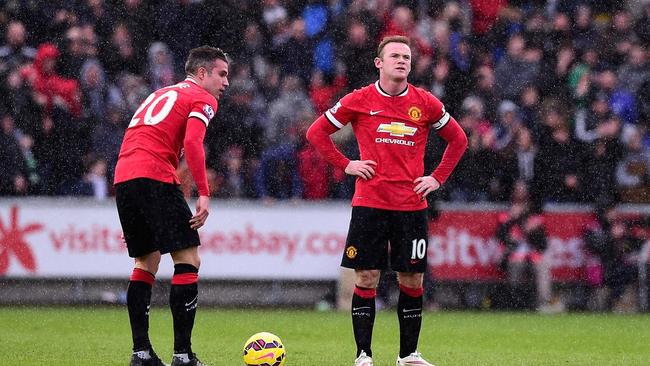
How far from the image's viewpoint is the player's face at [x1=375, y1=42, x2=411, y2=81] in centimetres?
906

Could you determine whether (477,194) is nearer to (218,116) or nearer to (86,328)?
(218,116)

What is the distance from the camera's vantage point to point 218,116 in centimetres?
1667

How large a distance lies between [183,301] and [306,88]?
Answer: 29.4ft

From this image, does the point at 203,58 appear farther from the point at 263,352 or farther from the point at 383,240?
the point at 263,352

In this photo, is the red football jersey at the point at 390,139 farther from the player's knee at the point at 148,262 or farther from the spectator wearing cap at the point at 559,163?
the spectator wearing cap at the point at 559,163

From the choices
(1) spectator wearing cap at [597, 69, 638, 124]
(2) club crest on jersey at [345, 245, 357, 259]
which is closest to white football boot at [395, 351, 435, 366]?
(2) club crest on jersey at [345, 245, 357, 259]

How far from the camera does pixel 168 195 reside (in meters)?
8.71

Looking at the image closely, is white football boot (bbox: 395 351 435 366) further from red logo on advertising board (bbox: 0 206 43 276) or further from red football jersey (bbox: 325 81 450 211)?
red logo on advertising board (bbox: 0 206 43 276)

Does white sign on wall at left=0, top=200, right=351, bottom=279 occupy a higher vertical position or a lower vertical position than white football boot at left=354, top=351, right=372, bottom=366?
higher

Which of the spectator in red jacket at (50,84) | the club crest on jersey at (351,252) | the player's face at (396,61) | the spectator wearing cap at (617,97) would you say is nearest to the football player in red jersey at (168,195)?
the club crest on jersey at (351,252)

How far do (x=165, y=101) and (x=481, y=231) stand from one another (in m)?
8.37

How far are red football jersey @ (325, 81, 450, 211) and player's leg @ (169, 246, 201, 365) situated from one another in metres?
1.34

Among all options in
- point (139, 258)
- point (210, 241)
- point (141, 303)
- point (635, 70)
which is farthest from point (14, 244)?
point (635, 70)

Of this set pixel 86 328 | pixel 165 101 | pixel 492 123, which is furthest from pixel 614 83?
pixel 165 101
